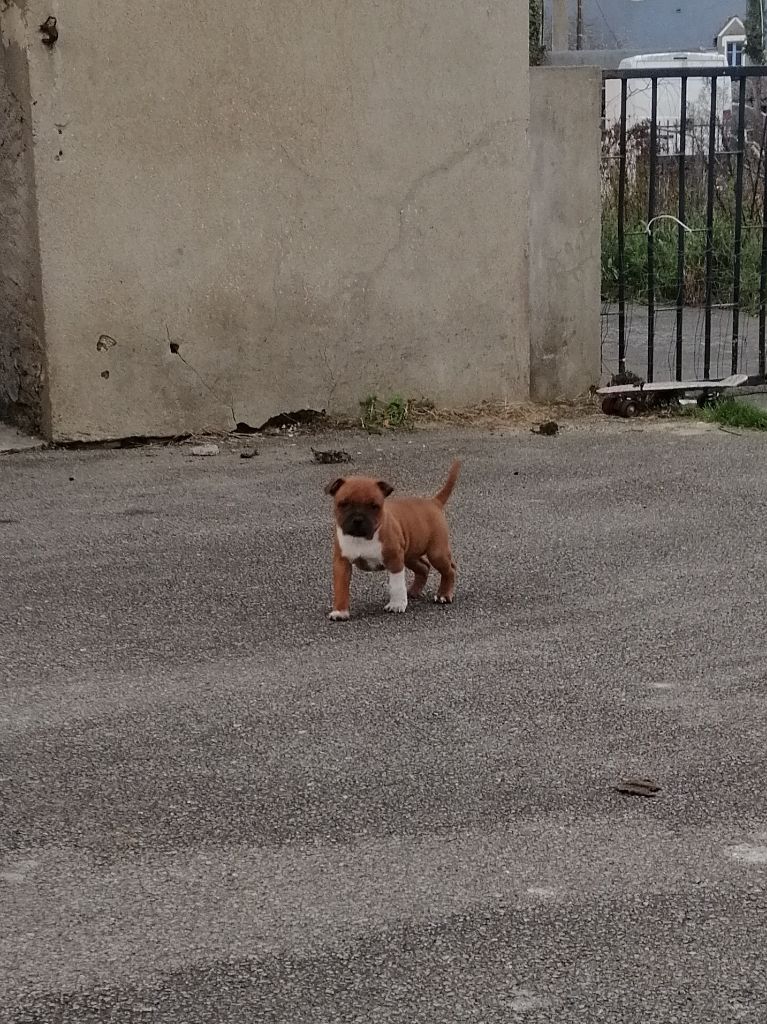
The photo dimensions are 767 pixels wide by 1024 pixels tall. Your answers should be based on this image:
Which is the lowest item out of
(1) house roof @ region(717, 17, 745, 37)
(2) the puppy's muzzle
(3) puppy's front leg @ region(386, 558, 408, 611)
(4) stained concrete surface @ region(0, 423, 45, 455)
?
(3) puppy's front leg @ region(386, 558, 408, 611)

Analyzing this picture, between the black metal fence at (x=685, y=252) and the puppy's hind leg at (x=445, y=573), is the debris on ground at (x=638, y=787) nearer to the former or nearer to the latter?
the puppy's hind leg at (x=445, y=573)

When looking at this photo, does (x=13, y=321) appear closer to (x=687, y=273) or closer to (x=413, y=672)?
(x=413, y=672)

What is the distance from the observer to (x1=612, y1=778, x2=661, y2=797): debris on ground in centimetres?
385

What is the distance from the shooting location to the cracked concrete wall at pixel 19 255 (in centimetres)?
798

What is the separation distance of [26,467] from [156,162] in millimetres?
1811

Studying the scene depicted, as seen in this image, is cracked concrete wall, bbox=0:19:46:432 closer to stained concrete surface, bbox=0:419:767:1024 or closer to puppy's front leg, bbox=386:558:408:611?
stained concrete surface, bbox=0:419:767:1024

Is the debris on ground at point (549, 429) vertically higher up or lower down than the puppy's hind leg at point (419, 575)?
higher up

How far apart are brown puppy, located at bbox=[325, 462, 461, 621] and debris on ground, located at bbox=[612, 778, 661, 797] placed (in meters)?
1.46

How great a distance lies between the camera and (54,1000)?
114 inches

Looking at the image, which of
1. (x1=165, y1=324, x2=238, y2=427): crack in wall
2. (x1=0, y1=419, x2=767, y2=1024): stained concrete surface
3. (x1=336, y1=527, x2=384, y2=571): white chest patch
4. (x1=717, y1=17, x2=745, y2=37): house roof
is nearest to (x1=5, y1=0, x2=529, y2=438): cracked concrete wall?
(x1=165, y1=324, x2=238, y2=427): crack in wall

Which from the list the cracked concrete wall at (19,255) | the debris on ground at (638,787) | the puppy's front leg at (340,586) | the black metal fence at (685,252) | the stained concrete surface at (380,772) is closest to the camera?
the stained concrete surface at (380,772)

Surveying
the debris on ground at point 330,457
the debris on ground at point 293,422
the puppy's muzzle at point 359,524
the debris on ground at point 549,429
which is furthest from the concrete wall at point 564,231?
the puppy's muzzle at point 359,524

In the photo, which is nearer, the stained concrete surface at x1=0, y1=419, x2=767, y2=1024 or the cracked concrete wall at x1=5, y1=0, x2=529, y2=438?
the stained concrete surface at x1=0, y1=419, x2=767, y2=1024

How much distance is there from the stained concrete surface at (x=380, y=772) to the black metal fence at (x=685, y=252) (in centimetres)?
280
